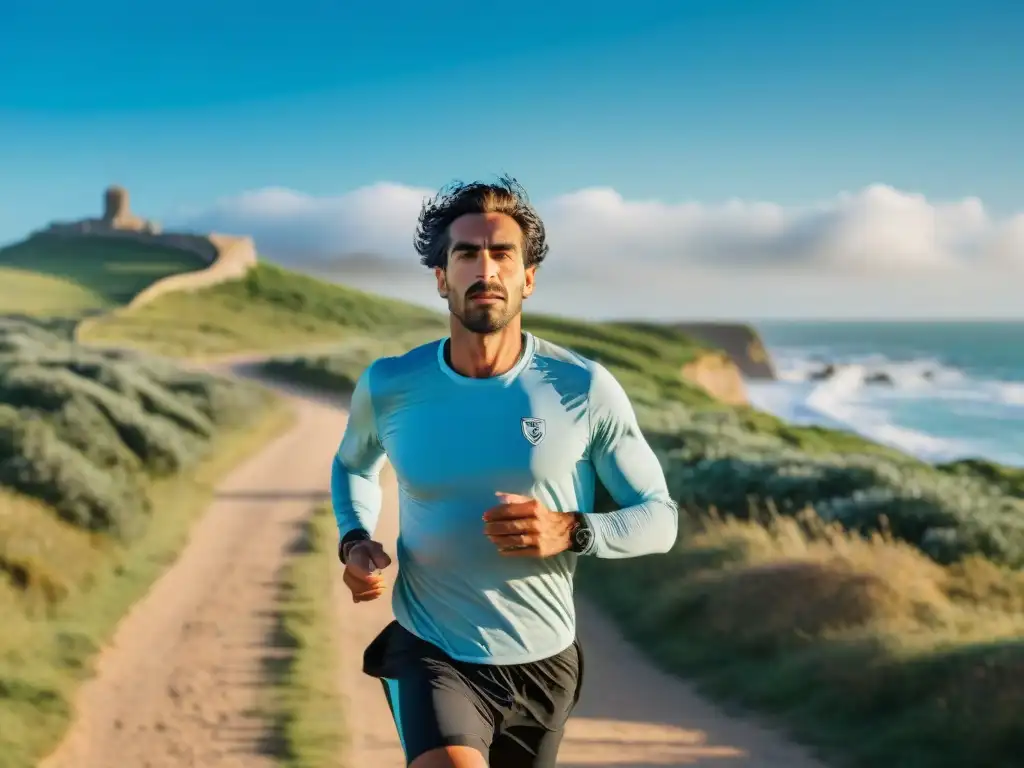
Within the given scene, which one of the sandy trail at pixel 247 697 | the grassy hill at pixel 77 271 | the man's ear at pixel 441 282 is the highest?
the grassy hill at pixel 77 271

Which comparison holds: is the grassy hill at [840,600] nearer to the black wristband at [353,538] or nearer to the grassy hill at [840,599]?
the grassy hill at [840,599]

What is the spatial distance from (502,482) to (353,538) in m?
0.57

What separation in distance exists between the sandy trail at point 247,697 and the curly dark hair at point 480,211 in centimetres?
492

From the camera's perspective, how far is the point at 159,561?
11.5 metres

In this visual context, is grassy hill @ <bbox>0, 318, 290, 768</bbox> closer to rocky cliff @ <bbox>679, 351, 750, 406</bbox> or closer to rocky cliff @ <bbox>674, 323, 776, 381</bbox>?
rocky cliff @ <bbox>679, 351, 750, 406</bbox>

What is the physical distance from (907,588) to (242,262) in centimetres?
6533

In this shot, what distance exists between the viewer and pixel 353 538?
3.02m

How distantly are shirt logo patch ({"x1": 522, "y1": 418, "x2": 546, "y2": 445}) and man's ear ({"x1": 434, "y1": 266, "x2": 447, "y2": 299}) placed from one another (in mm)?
485

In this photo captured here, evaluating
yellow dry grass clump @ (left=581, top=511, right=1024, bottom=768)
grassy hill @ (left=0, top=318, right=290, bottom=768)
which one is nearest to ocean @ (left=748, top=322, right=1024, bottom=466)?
Result: grassy hill @ (left=0, top=318, right=290, bottom=768)

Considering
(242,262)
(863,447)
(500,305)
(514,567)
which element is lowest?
(863,447)

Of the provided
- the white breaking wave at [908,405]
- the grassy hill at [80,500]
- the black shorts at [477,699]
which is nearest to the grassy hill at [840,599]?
the black shorts at [477,699]

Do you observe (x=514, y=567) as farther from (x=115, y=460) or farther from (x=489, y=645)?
(x=115, y=460)

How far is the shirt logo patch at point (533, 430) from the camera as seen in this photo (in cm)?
275

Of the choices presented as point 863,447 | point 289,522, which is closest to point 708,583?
point 289,522
